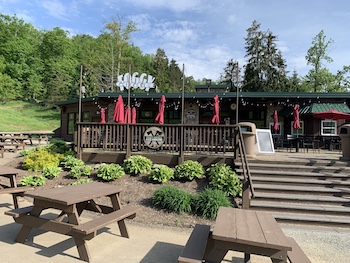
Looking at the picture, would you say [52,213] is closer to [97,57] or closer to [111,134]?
[111,134]

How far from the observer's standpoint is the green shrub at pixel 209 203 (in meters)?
5.43

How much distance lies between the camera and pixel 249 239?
8.01ft

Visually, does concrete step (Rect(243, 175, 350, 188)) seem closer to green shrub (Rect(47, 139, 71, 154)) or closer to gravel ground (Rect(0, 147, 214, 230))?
gravel ground (Rect(0, 147, 214, 230))

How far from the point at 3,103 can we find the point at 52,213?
156ft

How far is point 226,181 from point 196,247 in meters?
3.76

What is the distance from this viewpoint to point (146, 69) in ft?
186

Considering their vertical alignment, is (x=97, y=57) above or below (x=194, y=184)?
A: above

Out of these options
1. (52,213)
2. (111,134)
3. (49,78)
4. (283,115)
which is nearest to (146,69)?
(49,78)

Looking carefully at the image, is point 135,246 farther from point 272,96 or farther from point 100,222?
point 272,96

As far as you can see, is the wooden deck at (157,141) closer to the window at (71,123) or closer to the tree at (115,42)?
the window at (71,123)

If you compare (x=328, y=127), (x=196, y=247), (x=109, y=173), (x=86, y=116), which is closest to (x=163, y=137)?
(x=109, y=173)

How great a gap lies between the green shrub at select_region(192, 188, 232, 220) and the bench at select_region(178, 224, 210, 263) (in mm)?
1836

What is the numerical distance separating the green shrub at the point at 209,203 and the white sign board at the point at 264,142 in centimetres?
538

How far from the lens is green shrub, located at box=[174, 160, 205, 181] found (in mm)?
7137
